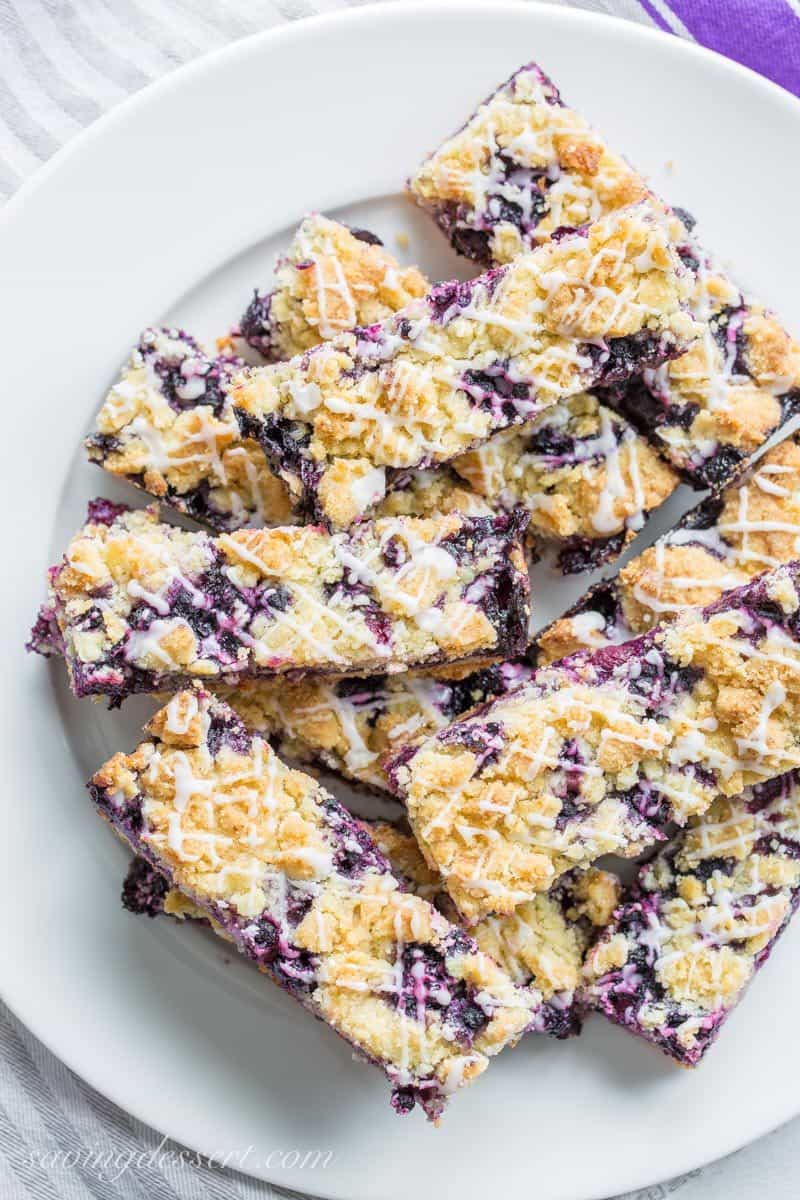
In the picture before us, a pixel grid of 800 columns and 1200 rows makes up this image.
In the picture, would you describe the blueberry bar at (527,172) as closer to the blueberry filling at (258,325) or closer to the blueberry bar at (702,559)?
the blueberry filling at (258,325)

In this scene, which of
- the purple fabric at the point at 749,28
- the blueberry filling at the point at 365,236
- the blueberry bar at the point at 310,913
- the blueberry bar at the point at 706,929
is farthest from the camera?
the purple fabric at the point at 749,28

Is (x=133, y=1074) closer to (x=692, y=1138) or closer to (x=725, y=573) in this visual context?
(x=692, y=1138)

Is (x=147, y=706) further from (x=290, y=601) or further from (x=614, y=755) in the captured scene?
(x=614, y=755)

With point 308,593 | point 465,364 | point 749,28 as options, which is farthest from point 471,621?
point 749,28

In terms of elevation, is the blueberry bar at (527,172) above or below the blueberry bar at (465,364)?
above

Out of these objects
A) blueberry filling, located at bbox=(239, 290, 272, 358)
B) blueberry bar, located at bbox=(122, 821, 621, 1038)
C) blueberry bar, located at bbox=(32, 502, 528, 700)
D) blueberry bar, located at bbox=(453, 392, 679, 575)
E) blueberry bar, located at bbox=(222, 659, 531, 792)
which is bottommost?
blueberry bar, located at bbox=(122, 821, 621, 1038)

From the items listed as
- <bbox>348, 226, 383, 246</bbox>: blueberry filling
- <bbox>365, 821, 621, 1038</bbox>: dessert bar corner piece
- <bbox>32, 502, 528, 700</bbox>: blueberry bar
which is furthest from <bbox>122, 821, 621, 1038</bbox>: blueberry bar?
<bbox>348, 226, 383, 246</bbox>: blueberry filling

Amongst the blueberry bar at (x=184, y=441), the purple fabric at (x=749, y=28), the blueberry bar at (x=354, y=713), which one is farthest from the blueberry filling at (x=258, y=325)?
the purple fabric at (x=749, y=28)

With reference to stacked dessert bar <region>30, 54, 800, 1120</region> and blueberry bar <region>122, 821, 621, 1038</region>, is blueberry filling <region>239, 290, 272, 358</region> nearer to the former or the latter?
stacked dessert bar <region>30, 54, 800, 1120</region>
